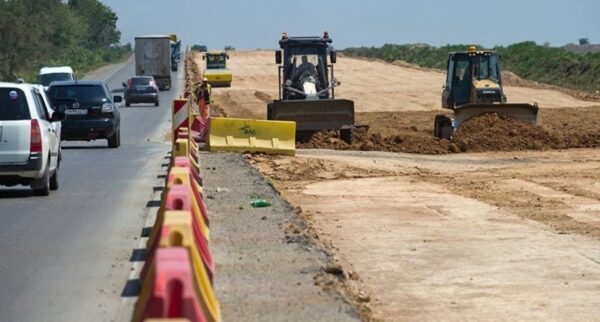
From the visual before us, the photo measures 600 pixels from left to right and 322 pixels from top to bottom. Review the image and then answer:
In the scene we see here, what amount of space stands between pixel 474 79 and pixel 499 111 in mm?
2907

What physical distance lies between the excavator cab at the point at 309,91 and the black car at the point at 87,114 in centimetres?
381

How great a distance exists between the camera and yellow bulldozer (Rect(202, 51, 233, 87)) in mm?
82562

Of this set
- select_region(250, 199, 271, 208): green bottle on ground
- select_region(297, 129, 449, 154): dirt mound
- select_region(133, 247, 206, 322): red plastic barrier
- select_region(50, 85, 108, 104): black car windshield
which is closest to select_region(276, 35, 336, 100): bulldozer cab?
select_region(297, 129, 449, 154): dirt mound

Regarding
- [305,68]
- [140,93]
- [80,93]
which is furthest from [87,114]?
[140,93]

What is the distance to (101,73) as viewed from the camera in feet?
401

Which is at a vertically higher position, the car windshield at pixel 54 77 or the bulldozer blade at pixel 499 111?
the bulldozer blade at pixel 499 111

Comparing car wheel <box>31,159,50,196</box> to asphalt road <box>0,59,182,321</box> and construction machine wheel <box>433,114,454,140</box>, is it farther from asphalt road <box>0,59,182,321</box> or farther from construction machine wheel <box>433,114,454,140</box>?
construction machine wheel <box>433,114,454,140</box>

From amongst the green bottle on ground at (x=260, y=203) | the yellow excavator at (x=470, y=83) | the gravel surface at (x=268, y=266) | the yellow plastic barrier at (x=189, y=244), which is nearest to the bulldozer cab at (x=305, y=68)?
the yellow excavator at (x=470, y=83)

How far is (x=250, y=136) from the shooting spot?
29703 millimetres

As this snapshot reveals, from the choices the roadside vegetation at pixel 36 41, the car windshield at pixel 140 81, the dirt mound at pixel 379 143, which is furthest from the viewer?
the roadside vegetation at pixel 36 41

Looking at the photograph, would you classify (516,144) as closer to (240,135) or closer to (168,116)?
(240,135)

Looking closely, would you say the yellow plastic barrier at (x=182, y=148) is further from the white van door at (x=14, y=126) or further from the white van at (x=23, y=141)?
the white van door at (x=14, y=126)

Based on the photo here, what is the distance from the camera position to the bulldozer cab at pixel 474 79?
117 feet

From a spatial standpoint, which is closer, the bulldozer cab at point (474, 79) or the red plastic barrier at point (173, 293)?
the red plastic barrier at point (173, 293)
